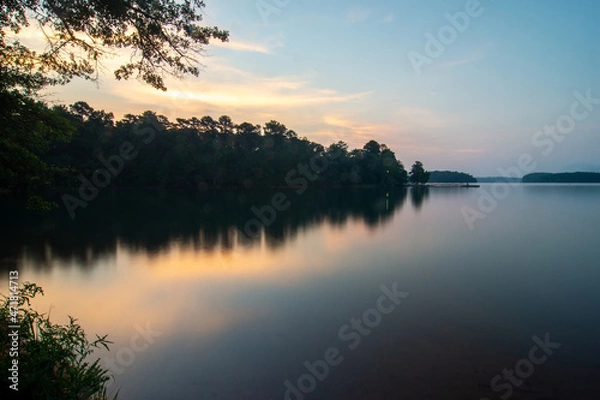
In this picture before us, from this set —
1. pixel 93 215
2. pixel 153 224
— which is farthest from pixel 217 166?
pixel 153 224

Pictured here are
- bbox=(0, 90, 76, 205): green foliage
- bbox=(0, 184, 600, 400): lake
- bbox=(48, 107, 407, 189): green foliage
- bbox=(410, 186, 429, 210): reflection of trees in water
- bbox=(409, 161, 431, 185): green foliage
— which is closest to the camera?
bbox=(0, 184, 600, 400): lake

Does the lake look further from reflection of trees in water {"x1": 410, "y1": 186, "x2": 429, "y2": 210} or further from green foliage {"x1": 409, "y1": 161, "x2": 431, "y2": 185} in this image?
green foliage {"x1": 409, "y1": 161, "x2": 431, "y2": 185}

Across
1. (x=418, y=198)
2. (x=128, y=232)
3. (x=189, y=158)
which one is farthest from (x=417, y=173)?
(x=128, y=232)

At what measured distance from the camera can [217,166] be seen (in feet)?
237

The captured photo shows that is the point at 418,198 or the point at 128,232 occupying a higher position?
the point at 418,198

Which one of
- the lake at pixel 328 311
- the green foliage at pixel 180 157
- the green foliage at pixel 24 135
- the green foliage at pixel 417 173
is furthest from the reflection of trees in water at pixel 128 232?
the green foliage at pixel 417 173

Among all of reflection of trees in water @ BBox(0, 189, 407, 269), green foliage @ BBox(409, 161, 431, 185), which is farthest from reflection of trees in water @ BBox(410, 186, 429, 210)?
green foliage @ BBox(409, 161, 431, 185)

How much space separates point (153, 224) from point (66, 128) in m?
19.4

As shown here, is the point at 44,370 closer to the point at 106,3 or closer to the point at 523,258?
the point at 106,3

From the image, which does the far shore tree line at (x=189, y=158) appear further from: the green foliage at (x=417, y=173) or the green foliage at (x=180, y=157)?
the green foliage at (x=417, y=173)

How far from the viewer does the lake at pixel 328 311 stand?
19.0 feet

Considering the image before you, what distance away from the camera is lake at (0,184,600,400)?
19.0ft

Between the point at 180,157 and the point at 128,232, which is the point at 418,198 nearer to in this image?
the point at 180,157

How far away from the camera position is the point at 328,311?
29.5 feet
